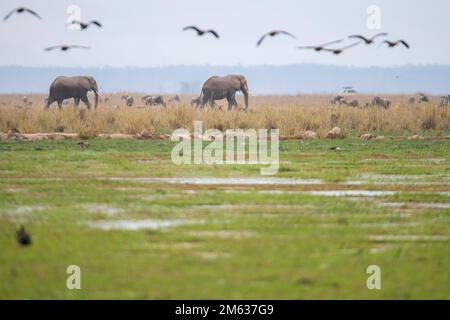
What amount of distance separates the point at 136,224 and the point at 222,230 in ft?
3.98

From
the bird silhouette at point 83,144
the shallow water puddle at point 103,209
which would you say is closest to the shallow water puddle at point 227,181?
the shallow water puddle at point 103,209

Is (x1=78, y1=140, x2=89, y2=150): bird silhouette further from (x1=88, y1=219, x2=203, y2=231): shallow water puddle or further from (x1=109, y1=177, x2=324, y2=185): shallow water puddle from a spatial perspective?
(x1=88, y1=219, x2=203, y2=231): shallow water puddle

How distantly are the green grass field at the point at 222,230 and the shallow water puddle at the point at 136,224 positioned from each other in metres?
0.03

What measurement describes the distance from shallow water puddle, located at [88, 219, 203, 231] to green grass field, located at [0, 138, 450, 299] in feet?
0.10

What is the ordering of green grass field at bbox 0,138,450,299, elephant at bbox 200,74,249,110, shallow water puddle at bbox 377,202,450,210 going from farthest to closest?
1. elephant at bbox 200,74,249,110
2. shallow water puddle at bbox 377,202,450,210
3. green grass field at bbox 0,138,450,299

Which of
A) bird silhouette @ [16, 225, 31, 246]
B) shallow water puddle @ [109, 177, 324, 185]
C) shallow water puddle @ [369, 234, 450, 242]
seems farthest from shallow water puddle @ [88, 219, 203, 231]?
shallow water puddle @ [109, 177, 324, 185]

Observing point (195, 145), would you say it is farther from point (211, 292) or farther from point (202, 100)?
point (202, 100)

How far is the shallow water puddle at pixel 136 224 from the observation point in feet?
51.3

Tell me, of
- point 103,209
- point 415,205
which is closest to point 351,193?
point 415,205

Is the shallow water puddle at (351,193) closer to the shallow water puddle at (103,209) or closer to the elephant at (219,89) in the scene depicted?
the shallow water puddle at (103,209)

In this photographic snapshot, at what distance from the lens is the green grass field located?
40.0 ft

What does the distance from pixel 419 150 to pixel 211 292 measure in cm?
1936

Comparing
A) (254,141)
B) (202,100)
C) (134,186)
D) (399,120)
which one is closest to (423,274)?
(134,186)

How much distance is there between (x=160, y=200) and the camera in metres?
18.7
